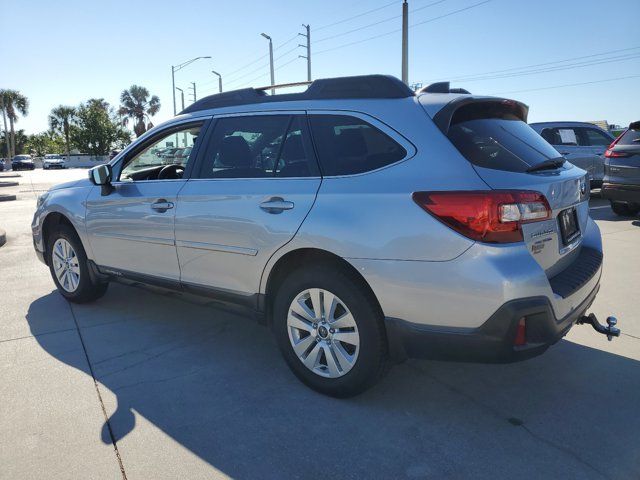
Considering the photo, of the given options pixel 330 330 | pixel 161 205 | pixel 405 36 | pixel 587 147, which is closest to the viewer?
pixel 330 330

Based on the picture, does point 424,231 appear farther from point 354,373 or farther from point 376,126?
point 354,373

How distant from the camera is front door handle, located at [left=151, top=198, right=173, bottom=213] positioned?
3795mm

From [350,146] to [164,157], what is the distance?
91.6 inches

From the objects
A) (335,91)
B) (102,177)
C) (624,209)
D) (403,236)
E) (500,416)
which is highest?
(335,91)

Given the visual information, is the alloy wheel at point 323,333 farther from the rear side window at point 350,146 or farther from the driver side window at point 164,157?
the driver side window at point 164,157

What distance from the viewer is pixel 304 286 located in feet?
9.96

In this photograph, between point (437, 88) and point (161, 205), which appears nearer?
point (437, 88)

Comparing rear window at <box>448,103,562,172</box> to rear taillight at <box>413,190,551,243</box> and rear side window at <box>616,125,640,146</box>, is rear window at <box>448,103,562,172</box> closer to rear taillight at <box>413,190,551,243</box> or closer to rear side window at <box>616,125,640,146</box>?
rear taillight at <box>413,190,551,243</box>

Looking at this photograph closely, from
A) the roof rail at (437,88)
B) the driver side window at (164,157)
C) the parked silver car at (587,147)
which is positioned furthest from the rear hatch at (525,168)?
the parked silver car at (587,147)

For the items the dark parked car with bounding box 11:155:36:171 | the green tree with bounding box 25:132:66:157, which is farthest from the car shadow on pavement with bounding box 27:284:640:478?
the green tree with bounding box 25:132:66:157

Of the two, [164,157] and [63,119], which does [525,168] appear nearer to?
[164,157]

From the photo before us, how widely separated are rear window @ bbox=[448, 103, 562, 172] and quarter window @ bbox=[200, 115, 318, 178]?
870 millimetres

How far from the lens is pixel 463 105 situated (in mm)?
2879

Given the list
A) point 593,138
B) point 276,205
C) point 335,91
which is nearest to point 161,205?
point 276,205
